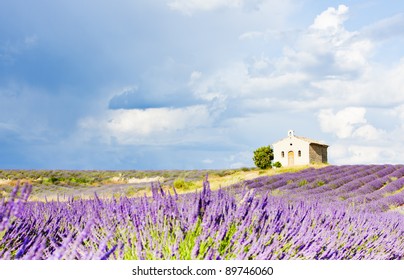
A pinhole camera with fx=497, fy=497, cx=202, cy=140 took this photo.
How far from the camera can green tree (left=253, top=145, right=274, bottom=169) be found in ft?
107

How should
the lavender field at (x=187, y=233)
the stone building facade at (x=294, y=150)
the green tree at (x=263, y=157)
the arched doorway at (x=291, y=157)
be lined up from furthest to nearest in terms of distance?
the arched doorway at (x=291, y=157) → the stone building facade at (x=294, y=150) → the green tree at (x=263, y=157) → the lavender field at (x=187, y=233)

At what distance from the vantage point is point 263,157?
32625mm

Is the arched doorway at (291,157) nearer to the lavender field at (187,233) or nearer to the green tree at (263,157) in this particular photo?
the green tree at (263,157)

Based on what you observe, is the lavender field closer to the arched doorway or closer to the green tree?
the green tree

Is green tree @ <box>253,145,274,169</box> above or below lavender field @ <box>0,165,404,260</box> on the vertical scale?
above

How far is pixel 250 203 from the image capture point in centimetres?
301

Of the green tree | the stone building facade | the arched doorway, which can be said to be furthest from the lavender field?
the arched doorway

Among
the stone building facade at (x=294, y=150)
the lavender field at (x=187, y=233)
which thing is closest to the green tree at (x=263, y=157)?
the stone building facade at (x=294, y=150)

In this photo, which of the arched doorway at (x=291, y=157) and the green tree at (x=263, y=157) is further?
the arched doorway at (x=291, y=157)

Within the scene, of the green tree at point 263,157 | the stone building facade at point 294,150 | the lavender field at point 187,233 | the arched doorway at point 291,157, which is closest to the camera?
the lavender field at point 187,233

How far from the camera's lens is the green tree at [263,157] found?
107ft

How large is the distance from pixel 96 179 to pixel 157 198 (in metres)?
24.2

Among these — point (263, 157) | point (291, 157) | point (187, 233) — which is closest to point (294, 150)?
point (291, 157)
